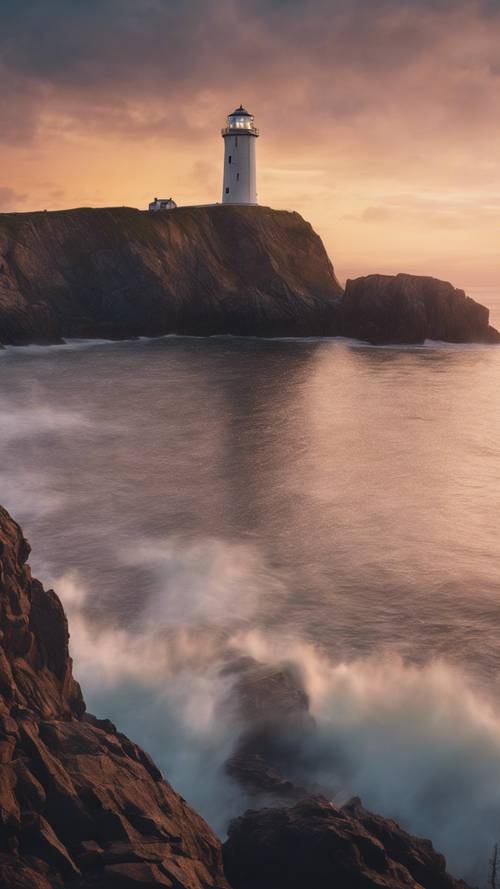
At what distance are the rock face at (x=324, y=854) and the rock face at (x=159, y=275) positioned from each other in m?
76.8

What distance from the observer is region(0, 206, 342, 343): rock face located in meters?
92.3

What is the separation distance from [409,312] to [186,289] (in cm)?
2586

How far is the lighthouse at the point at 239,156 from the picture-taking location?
117m

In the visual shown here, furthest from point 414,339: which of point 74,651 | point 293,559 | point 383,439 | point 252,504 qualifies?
point 74,651

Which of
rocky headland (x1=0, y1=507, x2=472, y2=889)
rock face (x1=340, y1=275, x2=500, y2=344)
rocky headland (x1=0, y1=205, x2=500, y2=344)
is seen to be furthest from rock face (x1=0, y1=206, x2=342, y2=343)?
rocky headland (x1=0, y1=507, x2=472, y2=889)

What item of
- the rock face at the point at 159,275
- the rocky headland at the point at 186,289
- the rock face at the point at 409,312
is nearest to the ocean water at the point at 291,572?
the rock face at the point at 159,275

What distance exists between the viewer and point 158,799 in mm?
11594

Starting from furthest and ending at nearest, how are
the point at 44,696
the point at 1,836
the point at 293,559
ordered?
1. the point at 293,559
2. the point at 44,696
3. the point at 1,836

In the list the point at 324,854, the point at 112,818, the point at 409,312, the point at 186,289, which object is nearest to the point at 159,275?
the point at 186,289

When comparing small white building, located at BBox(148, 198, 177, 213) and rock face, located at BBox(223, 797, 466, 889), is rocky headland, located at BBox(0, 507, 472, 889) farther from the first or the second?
small white building, located at BBox(148, 198, 177, 213)

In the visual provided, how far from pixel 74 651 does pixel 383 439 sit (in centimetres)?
2974

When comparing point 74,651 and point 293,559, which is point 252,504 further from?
point 74,651

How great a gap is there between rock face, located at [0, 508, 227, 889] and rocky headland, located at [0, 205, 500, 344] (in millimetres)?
77457

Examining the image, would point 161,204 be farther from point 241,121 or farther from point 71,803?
point 71,803
